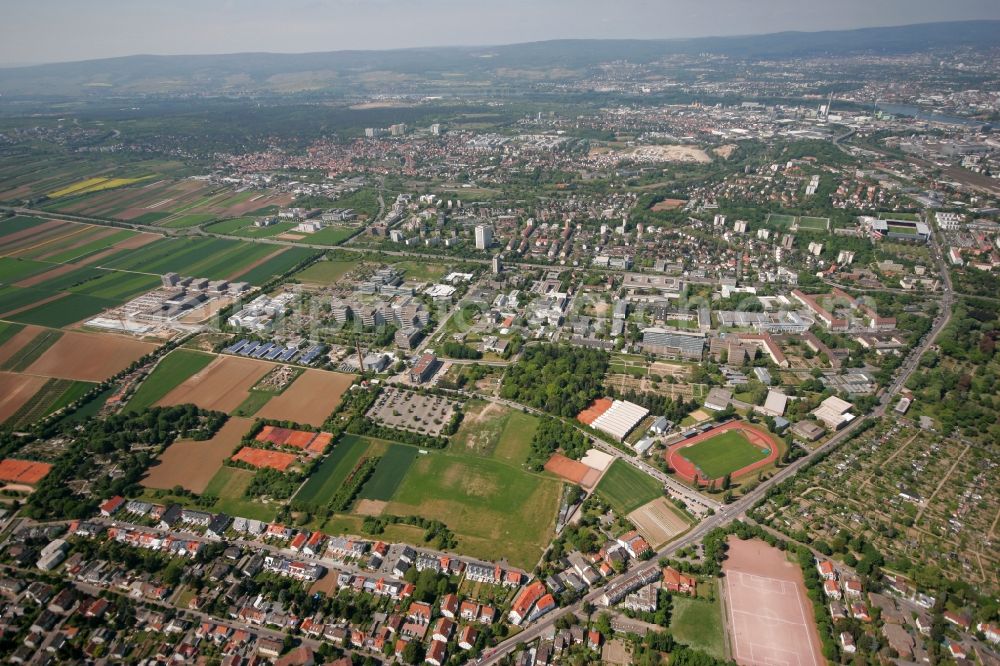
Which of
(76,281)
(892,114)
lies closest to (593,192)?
(76,281)

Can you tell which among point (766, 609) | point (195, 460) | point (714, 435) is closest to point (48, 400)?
point (195, 460)

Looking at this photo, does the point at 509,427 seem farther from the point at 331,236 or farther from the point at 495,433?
the point at 331,236

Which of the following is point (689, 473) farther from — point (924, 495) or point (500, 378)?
point (500, 378)

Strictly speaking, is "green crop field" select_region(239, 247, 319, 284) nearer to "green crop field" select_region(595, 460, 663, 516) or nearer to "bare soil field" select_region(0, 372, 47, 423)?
"bare soil field" select_region(0, 372, 47, 423)

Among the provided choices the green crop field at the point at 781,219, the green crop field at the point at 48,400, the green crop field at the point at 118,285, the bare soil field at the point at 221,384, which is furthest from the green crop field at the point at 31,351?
the green crop field at the point at 781,219

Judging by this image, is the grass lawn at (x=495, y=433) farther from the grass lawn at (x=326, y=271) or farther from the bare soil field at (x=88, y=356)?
the grass lawn at (x=326, y=271)

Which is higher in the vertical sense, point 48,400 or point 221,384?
point 48,400
